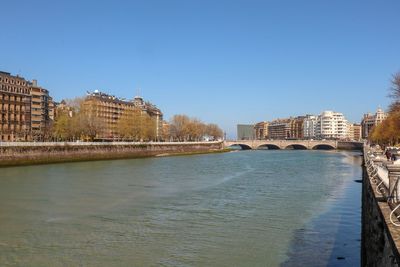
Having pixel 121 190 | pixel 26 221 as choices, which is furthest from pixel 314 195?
pixel 26 221

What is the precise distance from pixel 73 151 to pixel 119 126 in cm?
4012

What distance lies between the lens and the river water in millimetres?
15062

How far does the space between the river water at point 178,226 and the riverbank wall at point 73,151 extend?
2631 centimetres

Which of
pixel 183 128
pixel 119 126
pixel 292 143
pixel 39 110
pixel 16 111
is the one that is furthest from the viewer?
pixel 292 143

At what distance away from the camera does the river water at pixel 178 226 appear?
593 inches

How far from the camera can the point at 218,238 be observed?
57.6 ft

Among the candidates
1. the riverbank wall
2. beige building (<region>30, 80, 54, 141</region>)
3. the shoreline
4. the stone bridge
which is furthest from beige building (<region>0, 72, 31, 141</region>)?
the stone bridge

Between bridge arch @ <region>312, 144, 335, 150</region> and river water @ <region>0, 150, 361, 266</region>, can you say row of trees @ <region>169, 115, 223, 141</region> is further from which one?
river water @ <region>0, 150, 361, 266</region>

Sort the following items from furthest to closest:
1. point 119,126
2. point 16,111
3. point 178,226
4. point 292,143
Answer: point 292,143 → point 119,126 → point 16,111 → point 178,226

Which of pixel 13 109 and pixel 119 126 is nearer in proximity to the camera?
pixel 13 109

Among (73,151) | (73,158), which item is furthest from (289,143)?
(73,158)

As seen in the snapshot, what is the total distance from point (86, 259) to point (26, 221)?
7.30 m

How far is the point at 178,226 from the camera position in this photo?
19703 mm

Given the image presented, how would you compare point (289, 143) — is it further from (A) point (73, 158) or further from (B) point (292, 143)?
(A) point (73, 158)
